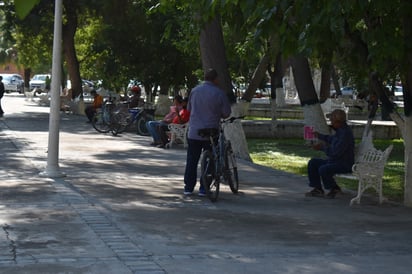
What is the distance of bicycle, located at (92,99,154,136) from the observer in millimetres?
23266

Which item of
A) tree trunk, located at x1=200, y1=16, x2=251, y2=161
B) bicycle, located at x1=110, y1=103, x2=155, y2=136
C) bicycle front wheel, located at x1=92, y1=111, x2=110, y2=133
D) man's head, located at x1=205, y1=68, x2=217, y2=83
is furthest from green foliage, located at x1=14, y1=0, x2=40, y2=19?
bicycle front wheel, located at x1=92, y1=111, x2=110, y2=133

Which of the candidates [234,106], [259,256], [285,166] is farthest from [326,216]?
[234,106]

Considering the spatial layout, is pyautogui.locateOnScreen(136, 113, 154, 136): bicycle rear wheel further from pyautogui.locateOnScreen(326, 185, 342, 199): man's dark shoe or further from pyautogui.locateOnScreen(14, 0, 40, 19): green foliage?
pyautogui.locateOnScreen(14, 0, 40, 19): green foliage

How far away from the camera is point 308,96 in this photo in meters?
16.8

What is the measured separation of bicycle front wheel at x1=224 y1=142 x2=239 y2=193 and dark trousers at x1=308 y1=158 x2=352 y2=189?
3.27 feet

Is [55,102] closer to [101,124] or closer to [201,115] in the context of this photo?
[201,115]

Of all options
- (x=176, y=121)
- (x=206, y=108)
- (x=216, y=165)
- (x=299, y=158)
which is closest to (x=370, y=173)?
(x=216, y=165)

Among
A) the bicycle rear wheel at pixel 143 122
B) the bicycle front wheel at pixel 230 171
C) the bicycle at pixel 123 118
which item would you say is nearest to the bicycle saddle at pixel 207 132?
the bicycle front wheel at pixel 230 171

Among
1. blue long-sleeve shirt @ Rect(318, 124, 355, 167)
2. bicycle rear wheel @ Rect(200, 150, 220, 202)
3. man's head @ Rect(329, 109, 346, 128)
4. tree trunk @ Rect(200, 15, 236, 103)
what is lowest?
bicycle rear wheel @ Rect(200, 150, 220, 202)

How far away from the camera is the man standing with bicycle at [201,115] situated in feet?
35.2

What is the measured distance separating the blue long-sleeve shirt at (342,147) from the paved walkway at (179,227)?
21.0 inches

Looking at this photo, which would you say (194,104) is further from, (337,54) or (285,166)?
(285,166)

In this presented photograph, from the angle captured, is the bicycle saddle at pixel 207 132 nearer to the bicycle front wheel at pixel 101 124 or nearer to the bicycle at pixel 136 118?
the bicycle at pixel 136 118

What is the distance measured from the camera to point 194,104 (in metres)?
10.8
